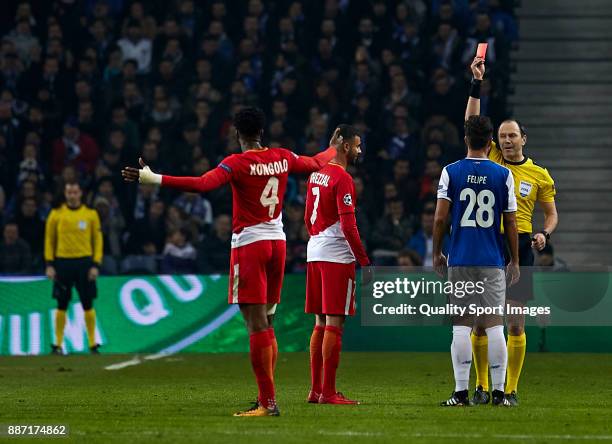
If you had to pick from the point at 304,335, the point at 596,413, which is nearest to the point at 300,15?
the point at 304,335

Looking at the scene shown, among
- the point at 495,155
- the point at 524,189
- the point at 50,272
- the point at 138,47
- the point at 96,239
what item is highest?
the point at 138,47

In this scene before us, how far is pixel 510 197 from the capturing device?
10.1 m

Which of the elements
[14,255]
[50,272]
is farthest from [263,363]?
[14,255]

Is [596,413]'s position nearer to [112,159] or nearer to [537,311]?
[537,311]

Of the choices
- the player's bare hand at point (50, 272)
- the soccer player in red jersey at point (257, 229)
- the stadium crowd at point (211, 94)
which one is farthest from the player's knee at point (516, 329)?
the stadium crowd at point (211, 94)

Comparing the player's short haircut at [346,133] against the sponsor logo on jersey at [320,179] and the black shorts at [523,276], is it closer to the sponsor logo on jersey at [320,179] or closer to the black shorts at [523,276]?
the sponsor logo on jersey at [320,179]

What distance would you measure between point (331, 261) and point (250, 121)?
5.39 ft

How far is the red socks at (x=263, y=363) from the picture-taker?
31.0 feet

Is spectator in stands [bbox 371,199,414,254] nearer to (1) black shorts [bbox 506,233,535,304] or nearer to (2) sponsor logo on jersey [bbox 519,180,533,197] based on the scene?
(1) black shorts [bbox 506,233,535,304]

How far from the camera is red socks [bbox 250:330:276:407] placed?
9445 mm

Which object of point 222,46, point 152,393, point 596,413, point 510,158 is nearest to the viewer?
point 596,413

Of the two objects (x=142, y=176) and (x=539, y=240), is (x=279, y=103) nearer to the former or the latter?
Result: (x=539, y=240)

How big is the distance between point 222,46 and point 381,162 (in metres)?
3.61

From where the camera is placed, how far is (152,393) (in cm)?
1183
